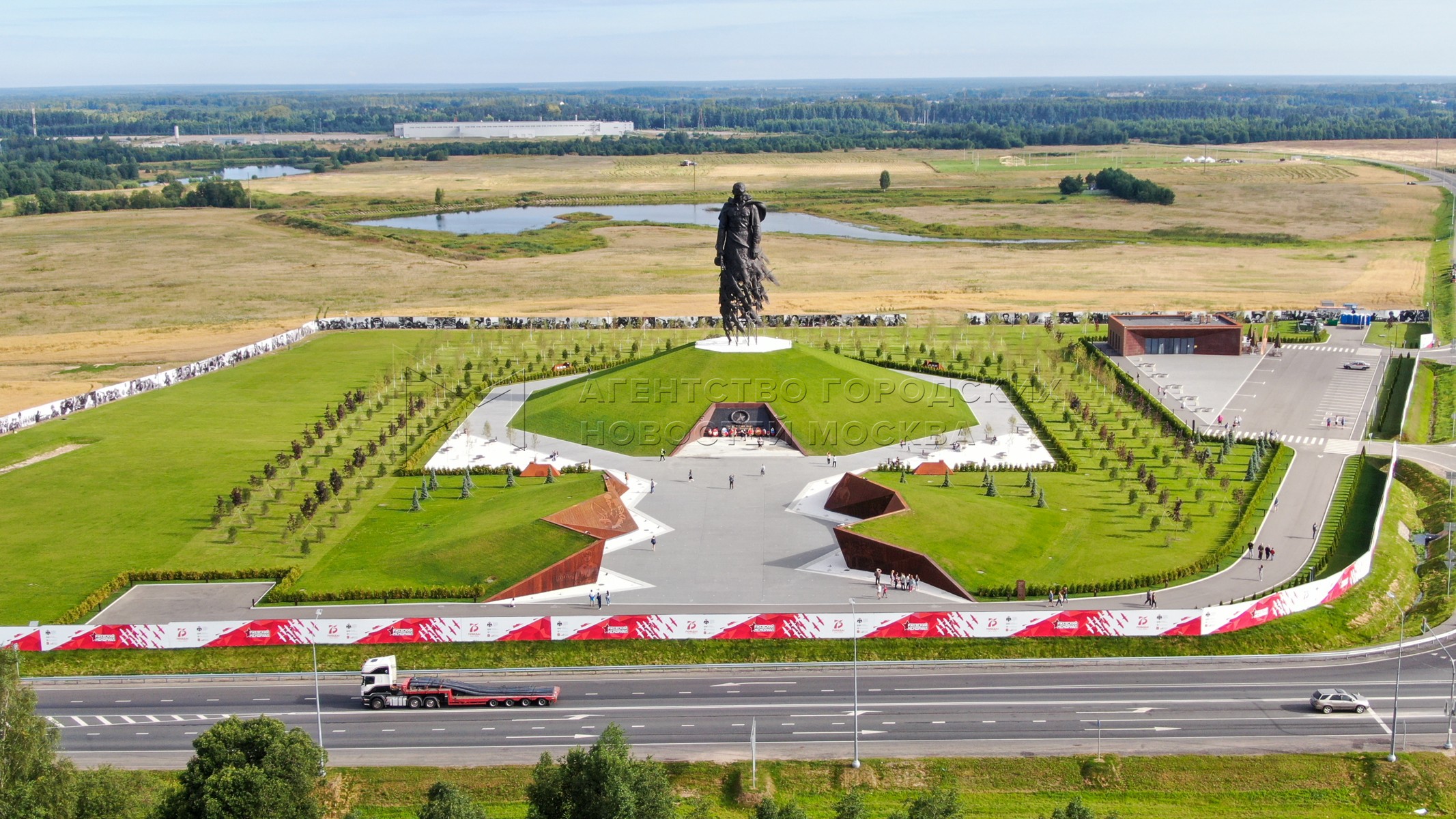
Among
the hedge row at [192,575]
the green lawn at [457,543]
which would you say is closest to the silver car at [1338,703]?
the green lawn at [457,543]

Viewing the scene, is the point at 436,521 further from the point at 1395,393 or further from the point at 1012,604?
the point at 1395,393

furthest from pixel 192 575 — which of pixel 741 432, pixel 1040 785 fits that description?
pixel 1040 785

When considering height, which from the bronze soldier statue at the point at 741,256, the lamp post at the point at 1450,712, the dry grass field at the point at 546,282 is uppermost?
the bronze soldier statue at the point at 741,256

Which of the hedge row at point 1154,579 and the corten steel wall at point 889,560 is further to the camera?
the corten steel wall at point 889,560

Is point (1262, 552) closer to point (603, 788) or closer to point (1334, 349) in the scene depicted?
point (603, 788)

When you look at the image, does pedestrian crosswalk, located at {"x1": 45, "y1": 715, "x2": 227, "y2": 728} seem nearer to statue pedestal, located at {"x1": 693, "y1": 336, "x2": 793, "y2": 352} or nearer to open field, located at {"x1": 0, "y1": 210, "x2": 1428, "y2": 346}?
statue pedestal, located at {"x1": 693, "y1": 336, "x2": 793, "y2": 352}

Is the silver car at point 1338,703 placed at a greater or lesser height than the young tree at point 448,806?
lesser

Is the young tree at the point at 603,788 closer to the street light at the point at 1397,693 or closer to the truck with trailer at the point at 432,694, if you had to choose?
the truck with trailer at the point at 432,694
